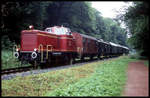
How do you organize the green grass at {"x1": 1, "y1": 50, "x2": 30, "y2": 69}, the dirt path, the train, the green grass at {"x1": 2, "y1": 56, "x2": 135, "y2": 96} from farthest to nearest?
the dirt path, the train, the green grass at {"x1": 2, "y1": 56, "x2": 135, "y2": 96}, the green grass at {"x1": 1, "y1": 50, "x2": 30, "y2": 69}

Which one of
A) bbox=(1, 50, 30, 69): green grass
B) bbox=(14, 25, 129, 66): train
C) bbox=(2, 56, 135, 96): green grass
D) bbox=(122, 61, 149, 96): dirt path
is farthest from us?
bbox=(122, 61, 149, 96): dirt path

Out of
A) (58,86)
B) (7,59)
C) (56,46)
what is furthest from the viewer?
(56,46)

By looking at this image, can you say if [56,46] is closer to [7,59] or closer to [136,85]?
[136,85]

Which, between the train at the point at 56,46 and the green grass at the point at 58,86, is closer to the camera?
the green grass at the point at 58,86

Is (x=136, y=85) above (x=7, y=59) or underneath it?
underneath

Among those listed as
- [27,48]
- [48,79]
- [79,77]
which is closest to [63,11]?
[27,48]

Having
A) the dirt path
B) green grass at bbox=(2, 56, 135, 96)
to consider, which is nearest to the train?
green grass at bbox=(2, 56, 135, 96)

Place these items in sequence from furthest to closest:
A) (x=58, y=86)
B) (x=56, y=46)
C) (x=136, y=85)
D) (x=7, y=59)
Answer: (x=56, y=46)
(x=136, y=85)
(x=58, y=86)
(x=7, y=59)

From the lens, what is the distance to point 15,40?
1.58 metres

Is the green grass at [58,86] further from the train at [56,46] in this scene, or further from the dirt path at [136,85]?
the train at [56,46]

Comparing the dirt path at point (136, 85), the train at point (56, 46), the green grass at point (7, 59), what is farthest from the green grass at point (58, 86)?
the green grass at point (7, 59)

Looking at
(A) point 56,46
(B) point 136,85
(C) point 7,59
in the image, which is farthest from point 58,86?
(C) point 7,59

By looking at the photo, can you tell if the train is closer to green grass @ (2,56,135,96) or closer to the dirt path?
green grass @ (2,56,135,96)

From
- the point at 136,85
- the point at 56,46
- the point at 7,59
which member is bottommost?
the point at 136,85
